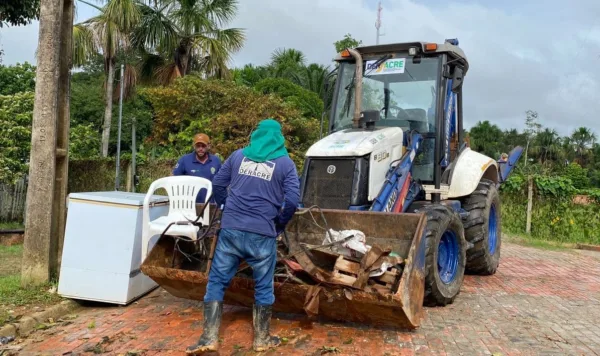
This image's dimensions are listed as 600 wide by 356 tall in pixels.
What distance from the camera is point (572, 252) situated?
40.9 feet

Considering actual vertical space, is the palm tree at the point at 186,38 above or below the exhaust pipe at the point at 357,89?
above

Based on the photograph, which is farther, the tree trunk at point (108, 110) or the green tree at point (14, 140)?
the tree trunk at point (108, 110)

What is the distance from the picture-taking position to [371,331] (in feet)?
17.6

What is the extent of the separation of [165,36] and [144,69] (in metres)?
1.83

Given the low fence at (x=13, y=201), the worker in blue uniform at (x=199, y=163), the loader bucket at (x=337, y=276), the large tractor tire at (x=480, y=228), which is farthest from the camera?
the low fence at (x=13, y=201)

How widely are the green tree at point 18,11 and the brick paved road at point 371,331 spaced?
888cm

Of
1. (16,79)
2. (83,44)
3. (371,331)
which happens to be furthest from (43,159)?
(16,79)

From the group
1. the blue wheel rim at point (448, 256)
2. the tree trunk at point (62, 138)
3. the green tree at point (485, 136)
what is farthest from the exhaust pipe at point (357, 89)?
the green tree at point (485, 136)

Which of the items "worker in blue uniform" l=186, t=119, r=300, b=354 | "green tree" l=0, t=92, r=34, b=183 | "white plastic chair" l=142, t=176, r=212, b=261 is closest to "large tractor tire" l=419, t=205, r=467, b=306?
"worker in blue uniform" l=186, t=119, r=300, b=354

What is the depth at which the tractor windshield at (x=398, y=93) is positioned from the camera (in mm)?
7199

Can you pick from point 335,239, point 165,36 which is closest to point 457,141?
point 335,239

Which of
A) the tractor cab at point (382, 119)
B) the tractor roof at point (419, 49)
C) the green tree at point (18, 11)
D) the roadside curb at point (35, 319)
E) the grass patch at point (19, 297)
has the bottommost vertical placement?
the roadside curb at point (35, 319)

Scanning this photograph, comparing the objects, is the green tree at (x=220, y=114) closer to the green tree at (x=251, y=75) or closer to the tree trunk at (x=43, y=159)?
the tree trunk at (x=43, y=159)

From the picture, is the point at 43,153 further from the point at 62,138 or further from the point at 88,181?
the point at 88,181
